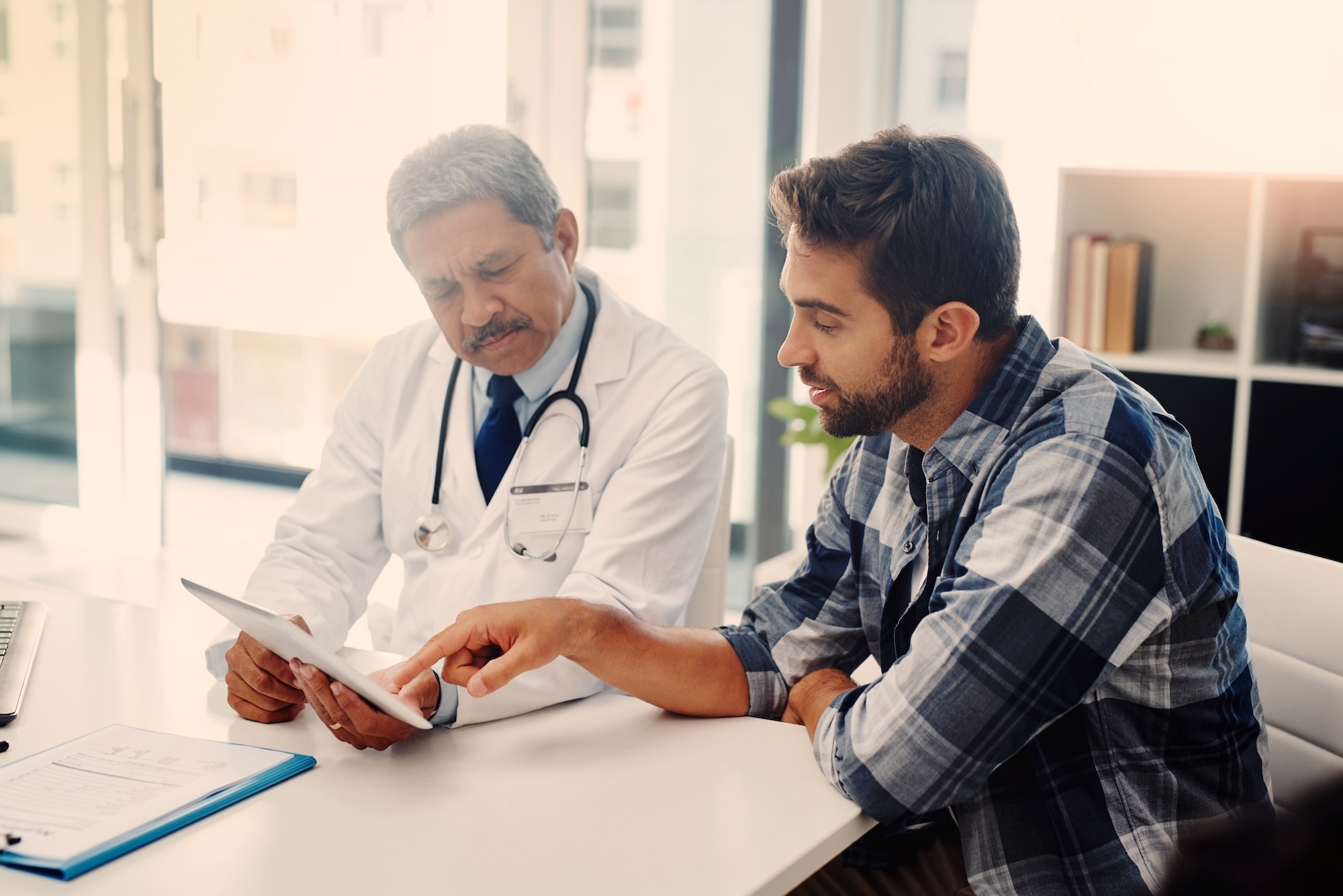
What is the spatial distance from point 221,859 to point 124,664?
560mm

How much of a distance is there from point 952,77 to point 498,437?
1.82 metres

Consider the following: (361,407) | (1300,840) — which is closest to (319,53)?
(361,407)

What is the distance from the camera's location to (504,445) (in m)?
1.73

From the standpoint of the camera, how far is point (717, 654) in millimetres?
1364

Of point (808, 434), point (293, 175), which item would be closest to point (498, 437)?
point (808, 434)

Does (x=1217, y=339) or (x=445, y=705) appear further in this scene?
(x=1217, y=339)

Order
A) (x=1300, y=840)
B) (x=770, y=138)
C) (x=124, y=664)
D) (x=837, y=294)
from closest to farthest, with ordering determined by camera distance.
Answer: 1. (x=1300, y=840)
2. (x=837, y=294)
3. (x=124, y=664)
4. (x=770, y=138)

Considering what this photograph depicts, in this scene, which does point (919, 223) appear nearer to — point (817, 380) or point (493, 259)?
point (817, 380)

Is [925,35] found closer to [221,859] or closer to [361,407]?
[361,407]

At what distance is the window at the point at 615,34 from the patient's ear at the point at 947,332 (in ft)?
7.53

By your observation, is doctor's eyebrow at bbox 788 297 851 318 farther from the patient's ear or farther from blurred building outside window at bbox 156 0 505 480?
blurred building outside window at bbox 156 0 505 480

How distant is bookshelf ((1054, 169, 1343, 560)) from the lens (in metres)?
2.28

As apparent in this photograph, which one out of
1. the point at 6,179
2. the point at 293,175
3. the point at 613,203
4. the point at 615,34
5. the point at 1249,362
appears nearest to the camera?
the point at 1249,362

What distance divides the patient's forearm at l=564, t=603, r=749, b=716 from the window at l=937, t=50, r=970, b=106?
6.83 ft
